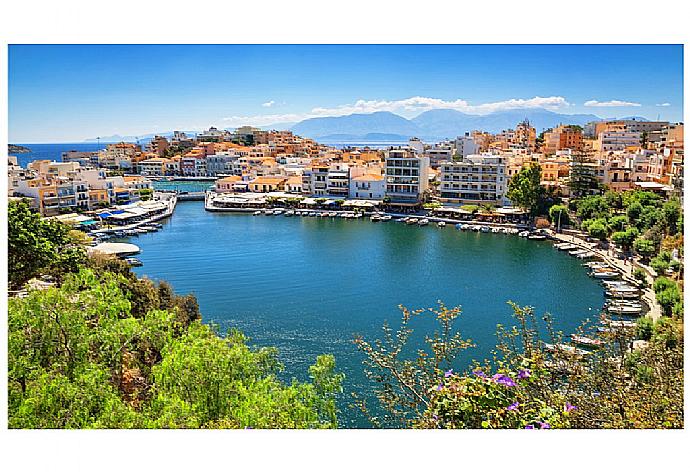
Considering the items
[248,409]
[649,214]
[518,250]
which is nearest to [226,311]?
[248,409]

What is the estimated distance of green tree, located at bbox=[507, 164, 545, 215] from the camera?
571 inches

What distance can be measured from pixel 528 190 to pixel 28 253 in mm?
11932

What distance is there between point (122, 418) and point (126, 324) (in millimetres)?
771

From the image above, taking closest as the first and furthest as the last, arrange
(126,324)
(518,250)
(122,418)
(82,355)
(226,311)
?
1. (122,418)
2. (82,355)
3. (126,324)
4. (226,311)
5. (518,250)

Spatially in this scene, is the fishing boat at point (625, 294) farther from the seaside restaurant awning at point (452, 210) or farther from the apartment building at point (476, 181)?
the apartment building at point (476, 181)

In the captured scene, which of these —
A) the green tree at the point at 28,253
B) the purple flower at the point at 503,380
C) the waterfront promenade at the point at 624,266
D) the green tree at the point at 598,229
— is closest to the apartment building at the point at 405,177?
the waterfront promenade at the point at 624,266

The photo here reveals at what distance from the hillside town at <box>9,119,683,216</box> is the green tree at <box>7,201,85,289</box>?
5.83 metres

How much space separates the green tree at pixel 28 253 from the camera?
4445 millimetres

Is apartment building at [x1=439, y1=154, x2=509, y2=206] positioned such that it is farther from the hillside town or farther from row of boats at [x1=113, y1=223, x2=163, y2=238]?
row of boats at [x1=113, y1=223, x2=163, y2=238]

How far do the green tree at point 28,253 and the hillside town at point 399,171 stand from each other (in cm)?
583

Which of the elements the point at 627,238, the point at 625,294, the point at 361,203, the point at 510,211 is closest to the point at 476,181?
Answer: the point at 510,211

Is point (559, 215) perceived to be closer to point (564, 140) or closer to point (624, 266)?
point (624, 266)

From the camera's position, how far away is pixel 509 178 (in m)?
16.5

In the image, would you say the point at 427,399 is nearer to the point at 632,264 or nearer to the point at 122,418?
the point at 122,418
